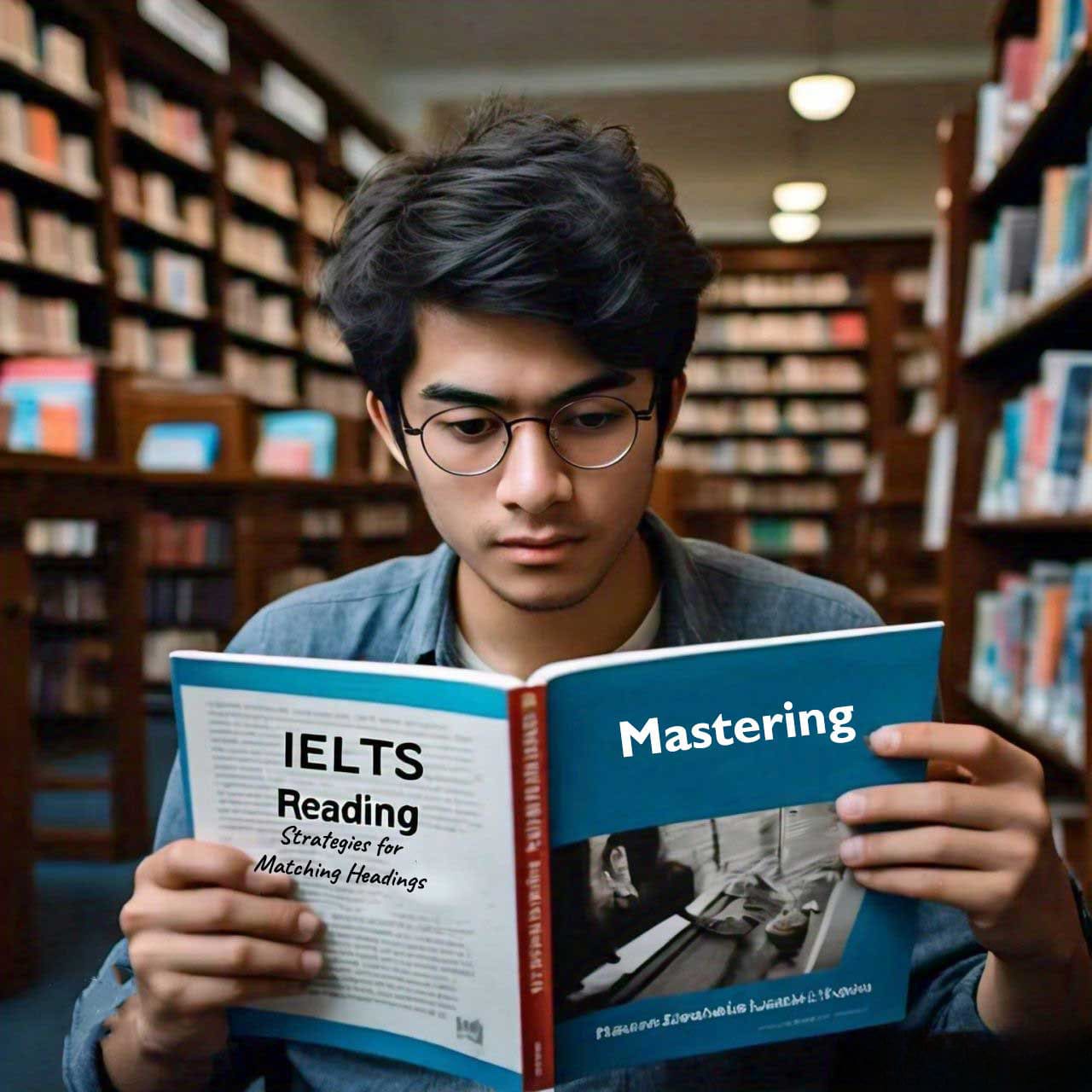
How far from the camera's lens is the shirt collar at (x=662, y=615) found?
910mm

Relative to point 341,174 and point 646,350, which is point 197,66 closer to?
point 341,174

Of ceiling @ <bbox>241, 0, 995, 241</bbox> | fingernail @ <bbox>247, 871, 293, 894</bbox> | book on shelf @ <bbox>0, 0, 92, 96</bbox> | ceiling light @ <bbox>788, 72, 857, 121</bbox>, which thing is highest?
ceiling @ <bbox>241, 0, 995, 241</bbox>

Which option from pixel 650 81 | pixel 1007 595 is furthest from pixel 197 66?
pixel 1007 595

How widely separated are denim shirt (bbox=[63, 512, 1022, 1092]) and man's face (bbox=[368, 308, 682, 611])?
12cm

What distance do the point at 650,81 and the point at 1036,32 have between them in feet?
14.3

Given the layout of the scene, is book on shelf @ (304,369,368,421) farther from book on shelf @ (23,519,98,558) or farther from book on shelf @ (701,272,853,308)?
book on shelf @ (701,272,853,308)

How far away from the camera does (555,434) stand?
0.79 m

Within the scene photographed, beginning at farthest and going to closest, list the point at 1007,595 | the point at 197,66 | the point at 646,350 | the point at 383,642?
the point at 197,66 < the point at 1007,595 < the point at 383,642 < the point at 646,350

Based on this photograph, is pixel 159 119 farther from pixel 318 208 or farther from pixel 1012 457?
pixel 1012 457

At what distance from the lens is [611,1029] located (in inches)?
24.3

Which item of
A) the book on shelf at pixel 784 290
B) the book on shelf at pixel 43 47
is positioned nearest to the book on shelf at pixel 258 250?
the book on shelf at pixel 43 47

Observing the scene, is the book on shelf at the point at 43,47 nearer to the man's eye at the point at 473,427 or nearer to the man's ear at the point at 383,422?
the man's ear at the point at 383,422

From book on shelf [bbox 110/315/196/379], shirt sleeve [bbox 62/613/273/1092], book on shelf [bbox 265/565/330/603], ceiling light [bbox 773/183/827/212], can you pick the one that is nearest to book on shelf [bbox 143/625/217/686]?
book on shelf [bbox 265/565/330/603]

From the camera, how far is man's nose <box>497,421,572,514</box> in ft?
2.48
